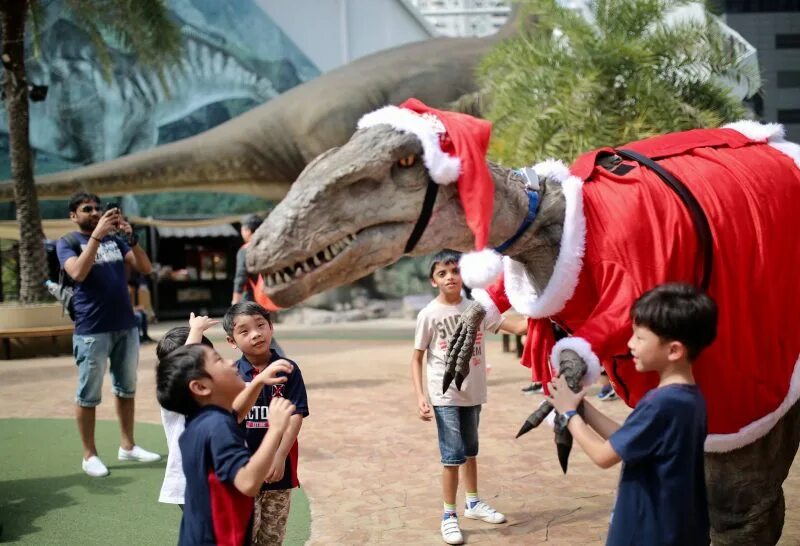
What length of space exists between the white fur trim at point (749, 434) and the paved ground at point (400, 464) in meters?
1.20

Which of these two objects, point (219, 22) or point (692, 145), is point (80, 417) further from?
point (219, 22)

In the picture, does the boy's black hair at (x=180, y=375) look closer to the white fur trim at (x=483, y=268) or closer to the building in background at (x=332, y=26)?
the white fur trim at (x=483, y=268)

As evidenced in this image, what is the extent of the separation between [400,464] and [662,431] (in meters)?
2.89

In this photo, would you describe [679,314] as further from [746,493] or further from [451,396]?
[451,396]

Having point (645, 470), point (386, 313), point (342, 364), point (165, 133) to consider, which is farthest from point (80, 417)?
point (165, 133)

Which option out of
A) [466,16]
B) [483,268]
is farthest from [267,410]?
[466,16]

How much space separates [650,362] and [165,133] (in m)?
16.9

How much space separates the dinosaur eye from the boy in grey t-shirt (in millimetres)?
1390

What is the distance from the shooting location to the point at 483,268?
7.44 feet

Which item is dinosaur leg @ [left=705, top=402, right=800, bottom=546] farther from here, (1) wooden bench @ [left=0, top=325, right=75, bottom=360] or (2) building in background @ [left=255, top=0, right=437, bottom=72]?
(2) building in background @ [left=255, top=0, right=437, bottom=72]

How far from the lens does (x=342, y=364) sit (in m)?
8.73

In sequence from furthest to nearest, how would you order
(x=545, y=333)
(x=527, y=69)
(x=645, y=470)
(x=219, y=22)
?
(x=219, y=22)
(x=527, y=69)
(x=545, y=333)
(x=645, y=470)

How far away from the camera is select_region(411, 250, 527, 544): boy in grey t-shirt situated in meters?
3.34

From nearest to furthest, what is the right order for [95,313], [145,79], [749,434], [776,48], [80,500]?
1. [749,434]
2. [80,500]
3. [95,313]
4. [776,48]
5. [145,79]
